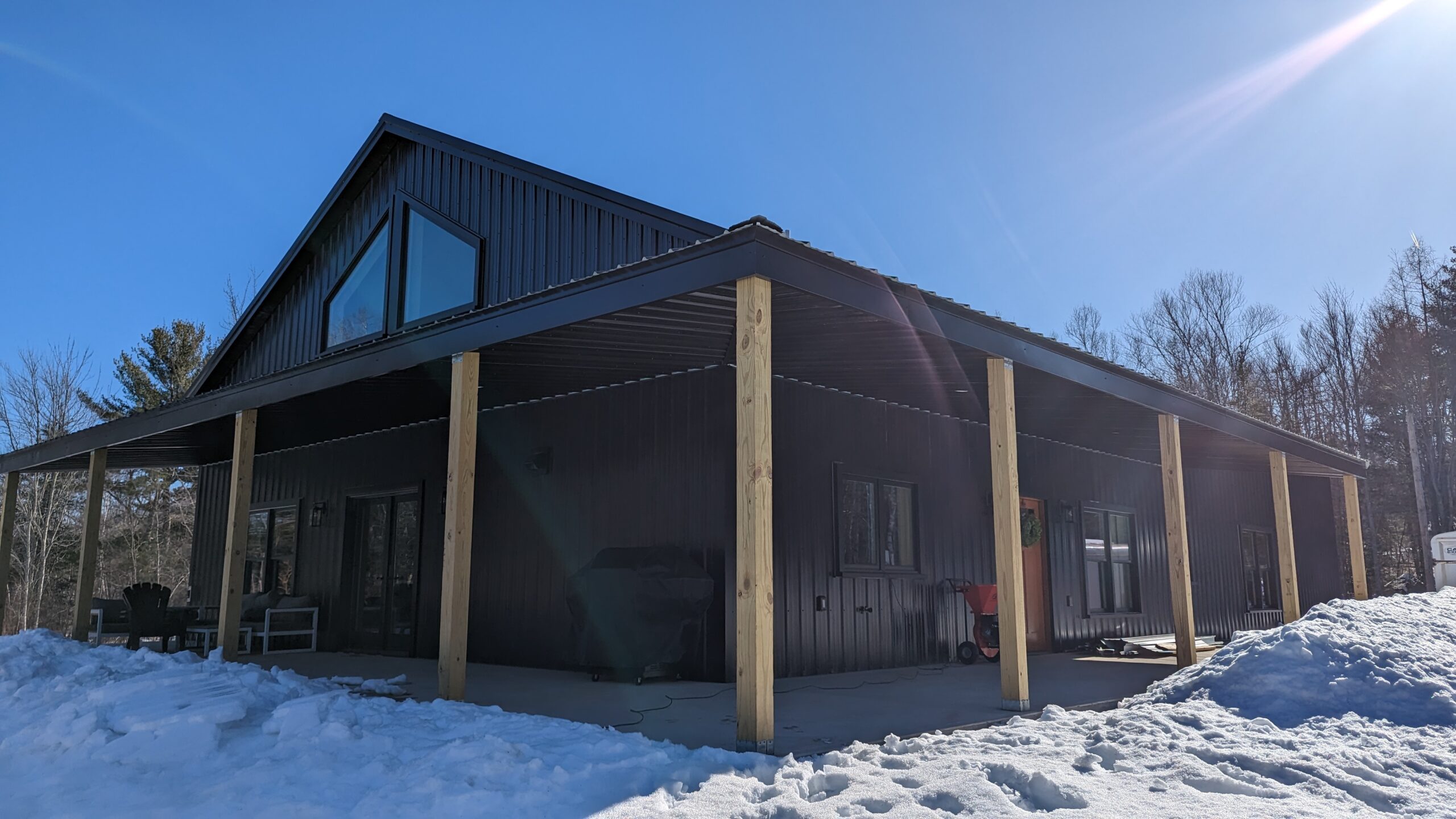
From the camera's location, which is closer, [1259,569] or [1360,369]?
[1259,569]

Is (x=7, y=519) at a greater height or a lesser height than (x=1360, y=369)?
lesser

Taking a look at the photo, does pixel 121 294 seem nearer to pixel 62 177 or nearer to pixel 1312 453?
pixel 62 177

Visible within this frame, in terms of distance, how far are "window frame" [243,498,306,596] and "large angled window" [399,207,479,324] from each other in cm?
310

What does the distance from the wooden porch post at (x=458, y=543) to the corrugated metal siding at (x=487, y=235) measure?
155 centimetres

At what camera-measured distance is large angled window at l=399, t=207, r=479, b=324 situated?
380 inches

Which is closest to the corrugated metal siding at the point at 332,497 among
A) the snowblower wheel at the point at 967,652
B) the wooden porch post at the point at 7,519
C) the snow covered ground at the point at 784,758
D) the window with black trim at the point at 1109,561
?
the wooden porch post at the point at 7,519

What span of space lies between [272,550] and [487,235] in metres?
5.42

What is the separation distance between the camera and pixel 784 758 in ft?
12.8

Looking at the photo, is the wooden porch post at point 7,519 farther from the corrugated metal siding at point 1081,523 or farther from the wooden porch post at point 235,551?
the corrugated metal siding at point 1081,523

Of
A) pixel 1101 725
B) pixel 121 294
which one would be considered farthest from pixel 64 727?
pixel 121 294

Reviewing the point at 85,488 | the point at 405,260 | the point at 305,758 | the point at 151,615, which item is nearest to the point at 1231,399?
the point at 405,260

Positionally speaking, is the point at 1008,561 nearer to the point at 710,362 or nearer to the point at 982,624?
the point at 710,362

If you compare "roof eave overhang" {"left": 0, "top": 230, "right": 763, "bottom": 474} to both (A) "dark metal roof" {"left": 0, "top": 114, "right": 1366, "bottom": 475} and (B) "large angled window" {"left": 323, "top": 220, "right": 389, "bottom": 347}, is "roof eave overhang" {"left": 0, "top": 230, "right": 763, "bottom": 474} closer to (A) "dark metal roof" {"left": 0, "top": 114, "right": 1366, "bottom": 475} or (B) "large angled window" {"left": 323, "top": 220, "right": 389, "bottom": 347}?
(A) "dark metal roof" {"left": 0, "top": 114, "right": 1366, "bottom": 475}

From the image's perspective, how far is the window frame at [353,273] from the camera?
10422 millimetres
